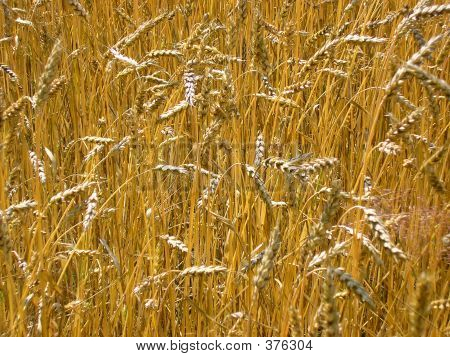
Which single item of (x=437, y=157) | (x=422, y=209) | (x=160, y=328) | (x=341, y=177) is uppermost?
(x=437, y=157)

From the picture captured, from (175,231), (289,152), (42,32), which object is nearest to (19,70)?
(42,32)

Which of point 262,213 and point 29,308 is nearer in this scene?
point 29,308

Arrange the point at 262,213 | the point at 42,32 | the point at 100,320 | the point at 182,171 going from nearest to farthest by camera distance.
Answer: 1. the point at 182,171
2. the point at 100,320
3. the point at 262,213
4. the point at 42,32

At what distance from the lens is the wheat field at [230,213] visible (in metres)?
0.93

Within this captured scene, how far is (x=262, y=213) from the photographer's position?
1311 millimetres

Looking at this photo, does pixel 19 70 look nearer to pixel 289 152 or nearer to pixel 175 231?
pixel 175 231

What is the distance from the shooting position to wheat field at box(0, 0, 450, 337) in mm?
926

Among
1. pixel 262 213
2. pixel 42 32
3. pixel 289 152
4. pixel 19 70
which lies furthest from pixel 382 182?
pixel 19 70

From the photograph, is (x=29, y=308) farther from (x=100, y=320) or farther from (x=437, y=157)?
(x=437, y=157)

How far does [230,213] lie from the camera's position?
1.26 meters

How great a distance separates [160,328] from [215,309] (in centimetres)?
10

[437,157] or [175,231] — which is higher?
[437,157]

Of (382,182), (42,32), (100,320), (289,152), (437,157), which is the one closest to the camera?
(437,157)
